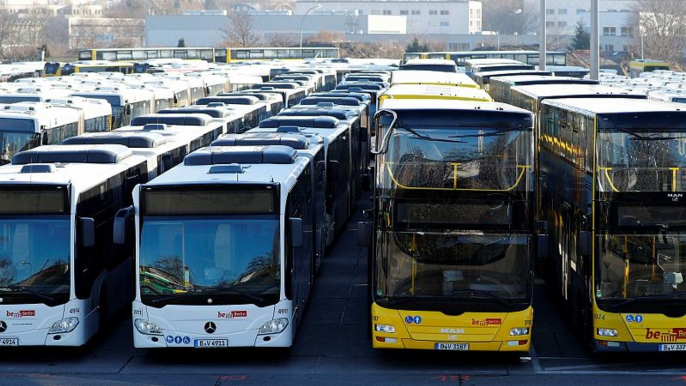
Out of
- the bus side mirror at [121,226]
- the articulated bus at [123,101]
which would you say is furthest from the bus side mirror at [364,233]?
the articulated bus at [123,101]

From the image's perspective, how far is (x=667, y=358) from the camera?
1688cm

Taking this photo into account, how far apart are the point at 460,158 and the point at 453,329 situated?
2091 mm

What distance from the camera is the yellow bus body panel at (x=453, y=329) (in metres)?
15.7

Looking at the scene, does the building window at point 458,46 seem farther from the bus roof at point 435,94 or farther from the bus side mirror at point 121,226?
the bus side mirror at point 121,226

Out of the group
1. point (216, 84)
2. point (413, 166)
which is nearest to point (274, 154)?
point (413, 166)

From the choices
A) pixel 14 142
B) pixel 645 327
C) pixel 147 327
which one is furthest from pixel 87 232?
pixel 14 142

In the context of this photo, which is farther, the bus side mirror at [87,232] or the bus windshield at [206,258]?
the bus side mirror at [87,232]

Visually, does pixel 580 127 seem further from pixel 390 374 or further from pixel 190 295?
pixel 190 295

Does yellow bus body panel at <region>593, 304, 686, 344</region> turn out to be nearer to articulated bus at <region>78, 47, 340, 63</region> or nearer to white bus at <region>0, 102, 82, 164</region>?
white bus at <region>0, 102, 82, 164</region>

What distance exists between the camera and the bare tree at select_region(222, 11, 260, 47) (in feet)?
395

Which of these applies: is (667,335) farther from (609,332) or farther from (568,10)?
(568,10)

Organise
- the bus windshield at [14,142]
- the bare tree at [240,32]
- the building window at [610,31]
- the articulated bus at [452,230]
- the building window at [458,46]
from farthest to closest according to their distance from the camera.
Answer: the building window at [610,31] < the building window at [458,46] < the bare tree at [240,32] < the bus windshield at [14,142] < the articulated bus at [452,230]

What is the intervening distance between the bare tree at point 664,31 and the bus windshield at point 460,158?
83.0 m

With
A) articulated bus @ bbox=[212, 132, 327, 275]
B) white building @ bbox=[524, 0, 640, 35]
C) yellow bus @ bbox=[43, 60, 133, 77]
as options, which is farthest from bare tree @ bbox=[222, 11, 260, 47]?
articulated bus @ bbox=[212, 132, 327, 275]
